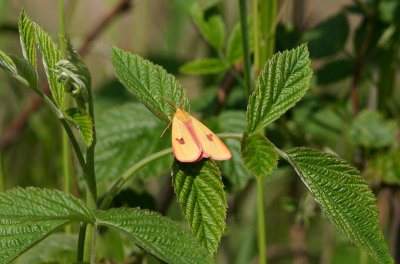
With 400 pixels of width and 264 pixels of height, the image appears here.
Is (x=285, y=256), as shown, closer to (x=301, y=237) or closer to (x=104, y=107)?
(x=301, y=237)

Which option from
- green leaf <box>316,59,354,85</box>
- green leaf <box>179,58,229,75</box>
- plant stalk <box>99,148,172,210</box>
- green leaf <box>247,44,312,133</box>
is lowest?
plant stalk <box>99,148,172,210</box>

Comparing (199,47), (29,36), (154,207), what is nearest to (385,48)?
(154,207)

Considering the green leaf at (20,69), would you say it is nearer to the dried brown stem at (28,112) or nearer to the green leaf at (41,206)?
the green leaf at (41,206)

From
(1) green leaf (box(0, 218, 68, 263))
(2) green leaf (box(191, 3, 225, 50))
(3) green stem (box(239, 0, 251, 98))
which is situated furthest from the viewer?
(2) green leaf (box(191, 3, 225, 50))

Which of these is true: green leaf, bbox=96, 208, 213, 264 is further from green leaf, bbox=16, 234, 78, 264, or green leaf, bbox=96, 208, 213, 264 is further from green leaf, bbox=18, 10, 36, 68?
green leaf, bbox=16, 234, 78, 264

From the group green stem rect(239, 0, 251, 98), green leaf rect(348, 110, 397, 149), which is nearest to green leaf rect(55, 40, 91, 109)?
green stem rect(239, 0, 251, 98)

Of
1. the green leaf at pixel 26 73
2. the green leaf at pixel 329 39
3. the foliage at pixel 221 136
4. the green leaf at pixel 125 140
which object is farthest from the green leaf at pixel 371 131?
the green leaf at pixel 26 73
